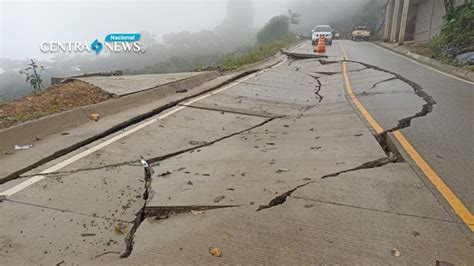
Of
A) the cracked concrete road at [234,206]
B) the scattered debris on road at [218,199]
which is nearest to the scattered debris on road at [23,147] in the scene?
the cracked concrete road at [234,206]

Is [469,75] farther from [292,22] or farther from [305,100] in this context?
[292,22]

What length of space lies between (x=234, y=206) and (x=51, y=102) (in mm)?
5590

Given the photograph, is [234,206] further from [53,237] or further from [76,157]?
[76,157]

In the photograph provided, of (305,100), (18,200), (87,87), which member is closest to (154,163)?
(18,200)

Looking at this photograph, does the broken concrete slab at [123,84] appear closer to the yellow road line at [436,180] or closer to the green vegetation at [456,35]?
the yellow road line at [436,180]

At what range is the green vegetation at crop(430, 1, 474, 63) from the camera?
18781 millimetres

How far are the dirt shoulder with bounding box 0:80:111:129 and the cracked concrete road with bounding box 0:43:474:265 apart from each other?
182cm

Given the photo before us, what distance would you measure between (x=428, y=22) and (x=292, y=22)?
4282 cm

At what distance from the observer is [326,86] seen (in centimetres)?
1188

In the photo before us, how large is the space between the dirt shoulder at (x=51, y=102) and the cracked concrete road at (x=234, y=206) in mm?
1820

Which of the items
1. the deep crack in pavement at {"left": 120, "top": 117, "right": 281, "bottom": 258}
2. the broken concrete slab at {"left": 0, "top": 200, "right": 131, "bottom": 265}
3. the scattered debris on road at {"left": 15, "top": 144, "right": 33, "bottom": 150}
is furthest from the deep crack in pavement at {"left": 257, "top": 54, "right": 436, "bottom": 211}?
the scattered debris on road at {"left": 15, "top": 144, "right": 33, "bottom": 150}

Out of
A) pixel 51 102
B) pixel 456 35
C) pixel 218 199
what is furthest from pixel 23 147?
Answer: pixel 456 35

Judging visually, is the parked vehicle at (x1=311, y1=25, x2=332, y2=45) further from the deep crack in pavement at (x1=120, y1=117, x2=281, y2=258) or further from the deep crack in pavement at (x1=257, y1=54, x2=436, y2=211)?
the deep crack in pavement at (x1=120, y1=117, x2=281, y2=258)

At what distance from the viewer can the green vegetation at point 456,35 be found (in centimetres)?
1878
